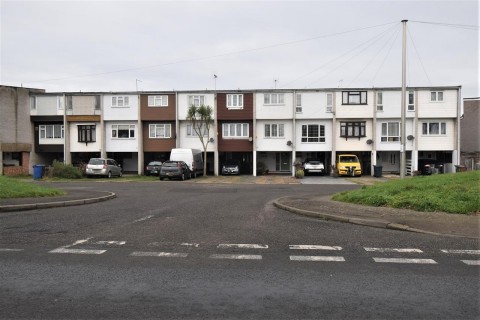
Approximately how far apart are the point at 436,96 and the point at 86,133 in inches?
1326

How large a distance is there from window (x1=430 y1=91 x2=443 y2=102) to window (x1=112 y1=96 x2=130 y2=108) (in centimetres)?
2879

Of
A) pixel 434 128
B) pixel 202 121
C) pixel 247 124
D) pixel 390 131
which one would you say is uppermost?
pixel 202 121

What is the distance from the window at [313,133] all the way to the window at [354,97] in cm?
336

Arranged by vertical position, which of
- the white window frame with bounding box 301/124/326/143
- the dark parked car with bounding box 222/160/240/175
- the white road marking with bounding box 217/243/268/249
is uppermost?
the white window frame with bounding box 301/124/326/143

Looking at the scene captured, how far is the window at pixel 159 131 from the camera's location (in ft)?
140

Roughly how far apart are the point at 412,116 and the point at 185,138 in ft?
71.0

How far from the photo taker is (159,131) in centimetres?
4262

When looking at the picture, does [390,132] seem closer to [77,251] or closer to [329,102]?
[329,102]

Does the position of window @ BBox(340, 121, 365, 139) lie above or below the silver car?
above

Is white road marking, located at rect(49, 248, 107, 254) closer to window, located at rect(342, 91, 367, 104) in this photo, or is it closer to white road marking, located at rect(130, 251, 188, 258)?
white road marking, located at rect(130, 251, 188, 258)

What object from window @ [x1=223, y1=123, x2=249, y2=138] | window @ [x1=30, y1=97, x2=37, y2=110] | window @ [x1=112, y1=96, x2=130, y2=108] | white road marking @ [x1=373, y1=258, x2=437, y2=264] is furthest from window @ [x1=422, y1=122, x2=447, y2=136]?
window @ [x1=30, y1=97, x2=37, y2=110]

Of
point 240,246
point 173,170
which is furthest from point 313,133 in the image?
point 240,246

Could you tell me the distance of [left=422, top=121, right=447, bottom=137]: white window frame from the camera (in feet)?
132

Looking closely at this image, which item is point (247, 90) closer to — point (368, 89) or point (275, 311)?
point (368, 89)
